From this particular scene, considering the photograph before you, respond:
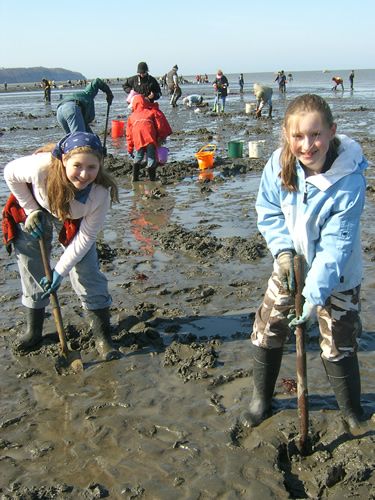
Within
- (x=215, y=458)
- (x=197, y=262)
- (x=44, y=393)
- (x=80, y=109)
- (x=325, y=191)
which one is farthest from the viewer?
(x=80, y=109)

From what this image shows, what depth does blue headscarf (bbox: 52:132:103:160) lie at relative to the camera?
3395mm

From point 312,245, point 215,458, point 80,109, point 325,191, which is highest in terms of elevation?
point 80,109

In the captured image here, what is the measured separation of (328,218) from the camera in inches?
104

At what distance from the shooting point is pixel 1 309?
480cm

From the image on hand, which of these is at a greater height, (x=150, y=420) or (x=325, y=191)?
(x=325, y=191)

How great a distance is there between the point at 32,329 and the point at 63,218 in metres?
1.01

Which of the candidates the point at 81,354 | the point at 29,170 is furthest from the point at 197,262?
the point at 29,170

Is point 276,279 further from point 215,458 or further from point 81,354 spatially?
point 81,354

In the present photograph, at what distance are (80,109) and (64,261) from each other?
159 inches

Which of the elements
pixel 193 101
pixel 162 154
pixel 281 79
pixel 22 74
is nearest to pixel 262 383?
pixel 162 154

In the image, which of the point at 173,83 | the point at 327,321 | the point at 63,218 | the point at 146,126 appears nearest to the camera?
the point at 327,321

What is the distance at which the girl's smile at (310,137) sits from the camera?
2533 millimetres

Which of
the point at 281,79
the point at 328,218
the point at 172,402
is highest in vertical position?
the point at 281,79

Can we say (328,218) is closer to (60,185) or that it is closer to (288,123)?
(288,123)
